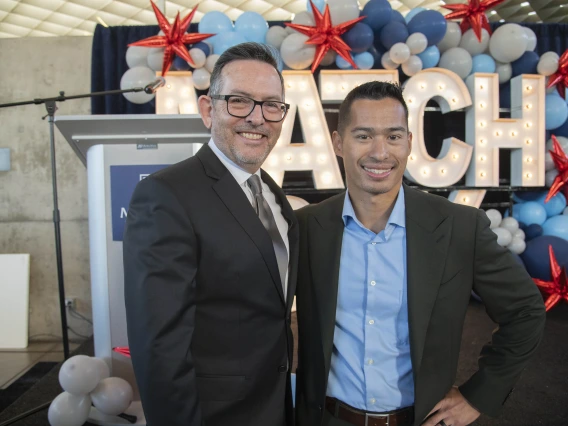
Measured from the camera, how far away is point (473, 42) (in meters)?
4.13

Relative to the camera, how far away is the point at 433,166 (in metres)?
3.99

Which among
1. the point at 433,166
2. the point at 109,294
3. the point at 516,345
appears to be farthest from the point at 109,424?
the point at 433,166

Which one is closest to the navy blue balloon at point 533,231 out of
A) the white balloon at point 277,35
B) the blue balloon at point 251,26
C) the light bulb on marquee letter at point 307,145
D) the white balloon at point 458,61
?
the white balloon at point 458,61

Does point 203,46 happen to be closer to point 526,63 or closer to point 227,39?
point 227,39

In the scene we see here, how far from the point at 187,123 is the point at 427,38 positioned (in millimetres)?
3084

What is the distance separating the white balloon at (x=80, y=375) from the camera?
1.79 metres

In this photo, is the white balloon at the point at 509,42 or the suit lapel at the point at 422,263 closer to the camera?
the suit lapel at the point at 422,263

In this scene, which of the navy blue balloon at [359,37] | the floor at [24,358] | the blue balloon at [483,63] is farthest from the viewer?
the blue balloon at [483,63]

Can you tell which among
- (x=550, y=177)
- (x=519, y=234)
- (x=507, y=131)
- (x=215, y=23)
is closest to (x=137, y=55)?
(x=215, y=23)

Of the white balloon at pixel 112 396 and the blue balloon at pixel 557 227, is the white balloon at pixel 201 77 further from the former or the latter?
the blue balloon at pixel 557 227

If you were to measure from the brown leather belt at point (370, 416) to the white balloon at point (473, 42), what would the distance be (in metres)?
4.09

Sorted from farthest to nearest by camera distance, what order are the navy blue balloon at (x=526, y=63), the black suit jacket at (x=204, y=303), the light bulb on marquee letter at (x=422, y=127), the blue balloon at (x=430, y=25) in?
the navy blue balloon at (x=526, y=63)
the light bulb on marquee letter at (x=422, y=127)
the blue balloon at (x=430, y=25)
the black suit jacket at (x=204, y=303)

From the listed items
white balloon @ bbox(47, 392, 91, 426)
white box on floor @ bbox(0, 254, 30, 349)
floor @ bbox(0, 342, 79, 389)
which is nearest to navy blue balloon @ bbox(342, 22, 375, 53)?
white balloon @ bbox(47, 392, 91, 426)

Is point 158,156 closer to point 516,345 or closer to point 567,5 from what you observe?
point 516,345
